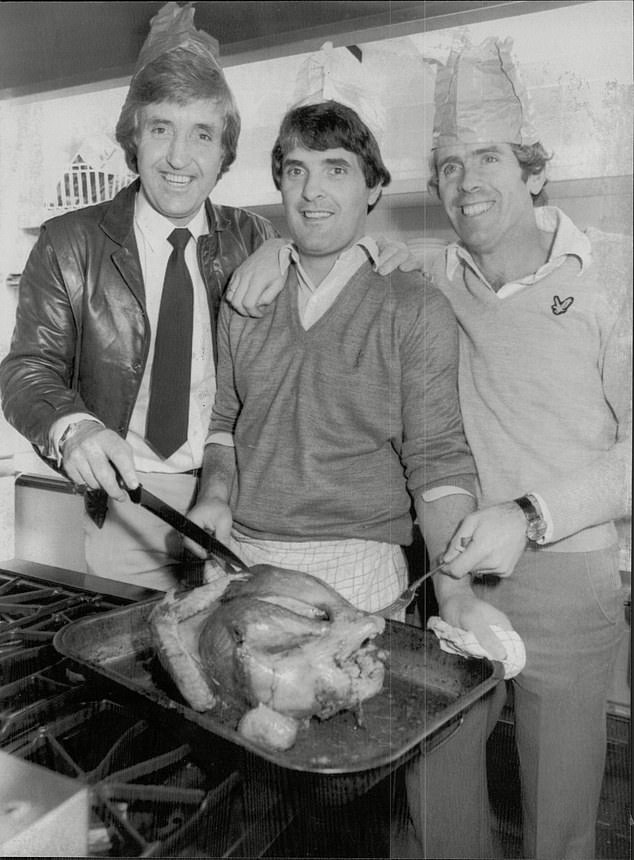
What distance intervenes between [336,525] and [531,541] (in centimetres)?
32

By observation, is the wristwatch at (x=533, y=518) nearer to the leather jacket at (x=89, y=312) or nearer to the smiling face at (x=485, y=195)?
the smiling face at (x=485, y=195)

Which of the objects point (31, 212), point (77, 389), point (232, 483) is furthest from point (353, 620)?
point (31, 212)

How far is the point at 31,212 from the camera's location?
1.49 m

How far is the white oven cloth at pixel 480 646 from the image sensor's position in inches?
46.5

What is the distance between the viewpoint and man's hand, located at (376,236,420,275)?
1.21 meters

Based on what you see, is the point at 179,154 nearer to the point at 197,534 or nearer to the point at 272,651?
the point at 197,534

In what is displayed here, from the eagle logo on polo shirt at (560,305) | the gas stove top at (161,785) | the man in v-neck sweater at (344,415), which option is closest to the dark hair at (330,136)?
the man in v-neck sweater at (344,415)

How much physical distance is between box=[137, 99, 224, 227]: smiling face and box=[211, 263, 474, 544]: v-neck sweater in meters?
0.22

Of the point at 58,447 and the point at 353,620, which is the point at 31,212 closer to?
the point at 58,447

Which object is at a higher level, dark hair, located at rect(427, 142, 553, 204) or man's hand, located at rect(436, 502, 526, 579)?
dark hair, located at rect(427, 142, 553, 204)

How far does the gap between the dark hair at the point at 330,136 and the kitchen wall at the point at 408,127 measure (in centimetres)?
2

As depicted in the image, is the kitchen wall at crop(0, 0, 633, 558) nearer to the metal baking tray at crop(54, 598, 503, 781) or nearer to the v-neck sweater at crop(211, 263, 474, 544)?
the v-neck sweater at crop(211, 263, 474, 544)

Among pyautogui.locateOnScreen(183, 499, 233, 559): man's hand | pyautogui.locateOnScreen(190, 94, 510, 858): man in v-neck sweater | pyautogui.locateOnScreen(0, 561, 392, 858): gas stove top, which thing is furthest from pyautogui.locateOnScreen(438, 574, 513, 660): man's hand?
pyautogui.locateOnScreen(183, 499, 233, 559): man's hand

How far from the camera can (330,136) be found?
1.25 metres
